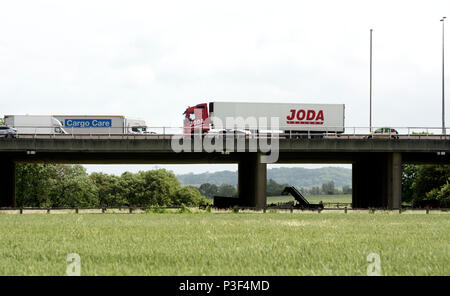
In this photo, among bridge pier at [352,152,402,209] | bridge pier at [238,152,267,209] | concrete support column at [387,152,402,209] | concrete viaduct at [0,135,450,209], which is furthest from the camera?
bridge pier at [352,152,402,209]

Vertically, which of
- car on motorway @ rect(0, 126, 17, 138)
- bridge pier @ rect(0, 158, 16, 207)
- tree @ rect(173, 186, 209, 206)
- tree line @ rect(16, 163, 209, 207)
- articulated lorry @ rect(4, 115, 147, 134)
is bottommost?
tree @ rect(173, 186, 209, 206)

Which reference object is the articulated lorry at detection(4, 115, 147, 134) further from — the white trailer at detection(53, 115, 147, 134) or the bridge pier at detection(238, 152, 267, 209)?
the bridge pier at detection(238, 152, 267, 209)

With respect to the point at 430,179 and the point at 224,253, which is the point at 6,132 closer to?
A: the point at 224,253

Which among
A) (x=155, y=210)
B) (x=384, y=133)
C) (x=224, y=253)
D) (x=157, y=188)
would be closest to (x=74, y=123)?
(x=155, y=210)

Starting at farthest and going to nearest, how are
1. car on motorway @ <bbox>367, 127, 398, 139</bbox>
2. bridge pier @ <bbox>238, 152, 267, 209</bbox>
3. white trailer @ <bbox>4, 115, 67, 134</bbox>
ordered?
white trailer @ <bbox>4, 115, 67, 134</bbox> < car on motorway @ <bbox>367, 127, 398, 139</bbox> < bridge pier @ <bbox>238, 152, 267, 209</bbox>

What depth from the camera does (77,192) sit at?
312 feet

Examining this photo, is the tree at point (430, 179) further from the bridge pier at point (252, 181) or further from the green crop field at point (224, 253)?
the green crop field at point (224, 253)

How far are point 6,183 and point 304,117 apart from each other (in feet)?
102

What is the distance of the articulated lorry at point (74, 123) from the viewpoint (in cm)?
5762

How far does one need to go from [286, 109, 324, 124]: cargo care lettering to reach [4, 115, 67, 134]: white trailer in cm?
2352

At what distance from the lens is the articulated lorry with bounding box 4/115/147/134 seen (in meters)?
57.6

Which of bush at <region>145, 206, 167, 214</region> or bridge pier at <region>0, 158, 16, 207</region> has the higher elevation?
bridge pier at <region>0, 158, 16, 207</region>

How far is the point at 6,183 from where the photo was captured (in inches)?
2256

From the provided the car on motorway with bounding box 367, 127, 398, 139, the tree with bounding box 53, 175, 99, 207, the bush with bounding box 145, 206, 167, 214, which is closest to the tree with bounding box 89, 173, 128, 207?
the tree with bounding box 53, 175, 99, 207
